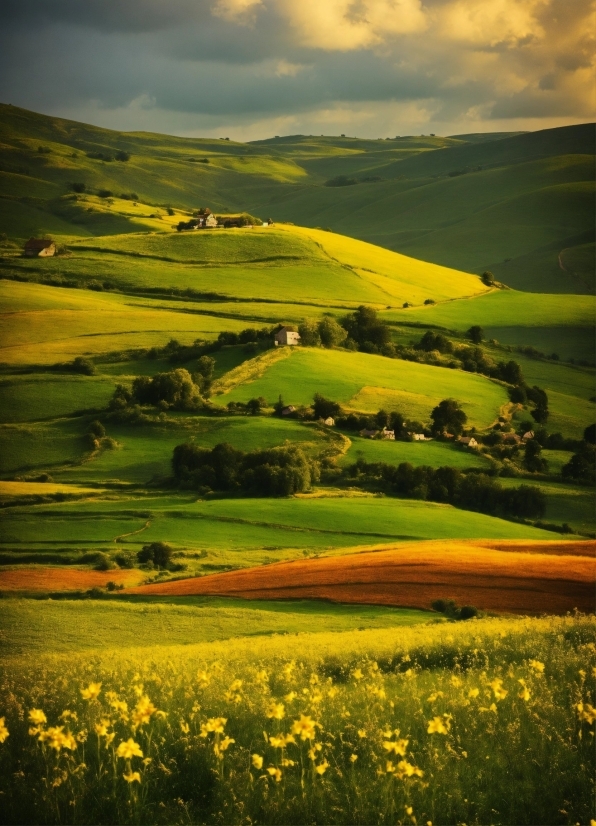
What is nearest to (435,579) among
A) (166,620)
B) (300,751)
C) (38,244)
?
(166,620)

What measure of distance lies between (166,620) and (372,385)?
5836 cm

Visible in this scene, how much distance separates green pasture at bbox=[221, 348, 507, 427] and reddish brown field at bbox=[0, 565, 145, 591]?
39487 mm

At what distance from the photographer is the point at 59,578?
4475 cm

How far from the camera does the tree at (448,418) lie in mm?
81312

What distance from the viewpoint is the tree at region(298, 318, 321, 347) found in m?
99.9

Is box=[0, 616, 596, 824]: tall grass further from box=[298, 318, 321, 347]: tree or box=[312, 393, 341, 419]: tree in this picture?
box=[298, 318, 321, 347]: tree

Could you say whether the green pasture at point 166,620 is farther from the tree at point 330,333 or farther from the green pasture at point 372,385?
the tree at point 330,333

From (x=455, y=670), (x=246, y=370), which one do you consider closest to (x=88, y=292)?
(x=246, y=370)

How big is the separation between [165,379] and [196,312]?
28943 millimetres

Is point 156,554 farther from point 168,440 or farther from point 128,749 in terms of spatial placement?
point 128,749

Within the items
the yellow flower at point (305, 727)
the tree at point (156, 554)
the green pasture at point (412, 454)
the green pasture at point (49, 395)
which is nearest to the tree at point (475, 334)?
the green pasture at point (412, 454)

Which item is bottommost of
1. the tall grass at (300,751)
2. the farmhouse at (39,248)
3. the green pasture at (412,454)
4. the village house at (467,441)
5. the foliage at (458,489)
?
the foliage at (458,489)

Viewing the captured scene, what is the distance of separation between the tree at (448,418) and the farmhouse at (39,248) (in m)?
63.8

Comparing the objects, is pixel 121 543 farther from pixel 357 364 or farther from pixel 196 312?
pixel 196 312
